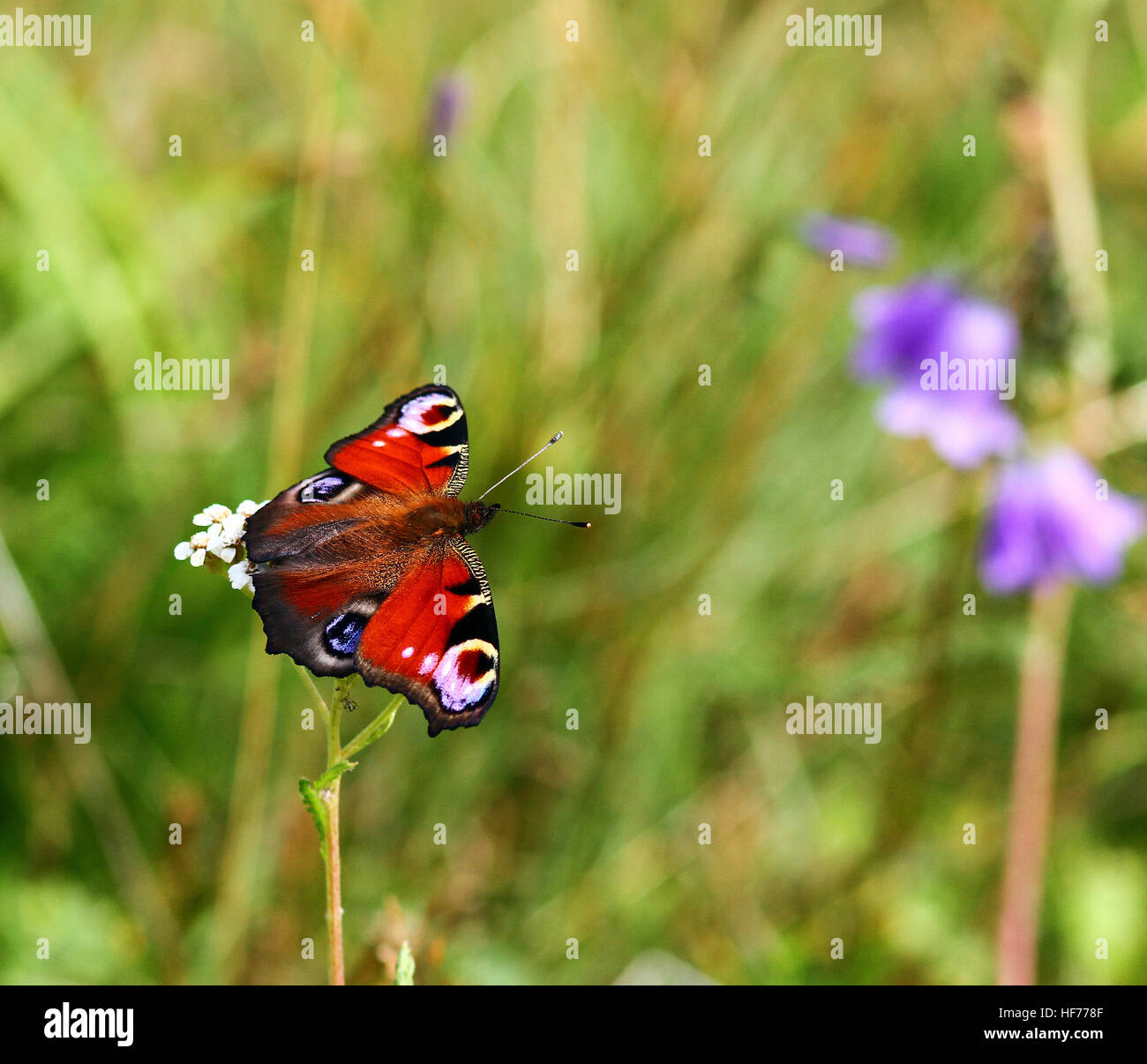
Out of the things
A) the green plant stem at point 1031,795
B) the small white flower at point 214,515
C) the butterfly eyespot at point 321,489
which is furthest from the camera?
the green plant stem at point 1031,795

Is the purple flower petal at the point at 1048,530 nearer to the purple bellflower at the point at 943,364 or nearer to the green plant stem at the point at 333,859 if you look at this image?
the purple bellflower at the point at 943,364

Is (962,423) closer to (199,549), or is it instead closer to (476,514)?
(476,514)

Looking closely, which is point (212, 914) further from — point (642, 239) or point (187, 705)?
point (642, 239)

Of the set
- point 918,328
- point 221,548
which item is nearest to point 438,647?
point 221,548

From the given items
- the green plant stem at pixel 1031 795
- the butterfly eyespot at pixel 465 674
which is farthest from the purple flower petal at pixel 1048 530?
the butterfly eyespot at pixel 465 674

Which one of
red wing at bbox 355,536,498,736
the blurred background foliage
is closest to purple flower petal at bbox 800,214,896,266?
the blurred background foliage
